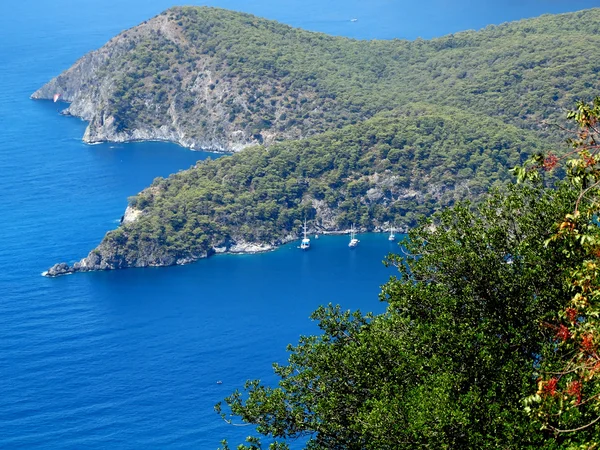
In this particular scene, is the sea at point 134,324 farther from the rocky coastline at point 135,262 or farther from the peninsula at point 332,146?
the peninsula at point 332,146

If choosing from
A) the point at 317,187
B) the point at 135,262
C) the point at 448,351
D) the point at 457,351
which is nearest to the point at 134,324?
the point at 135,262

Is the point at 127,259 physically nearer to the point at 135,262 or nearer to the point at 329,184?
the point at 135,262

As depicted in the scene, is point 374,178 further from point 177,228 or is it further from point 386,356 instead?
point 386,356

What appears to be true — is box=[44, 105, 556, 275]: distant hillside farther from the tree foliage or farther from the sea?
the sea

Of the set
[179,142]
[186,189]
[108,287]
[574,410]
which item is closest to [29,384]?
[108,287]

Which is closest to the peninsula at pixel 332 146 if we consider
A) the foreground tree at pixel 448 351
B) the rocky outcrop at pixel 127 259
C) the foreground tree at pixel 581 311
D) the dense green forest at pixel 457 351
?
the rocky outcrop at pixel 127 259

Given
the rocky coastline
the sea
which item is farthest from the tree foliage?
the sea
